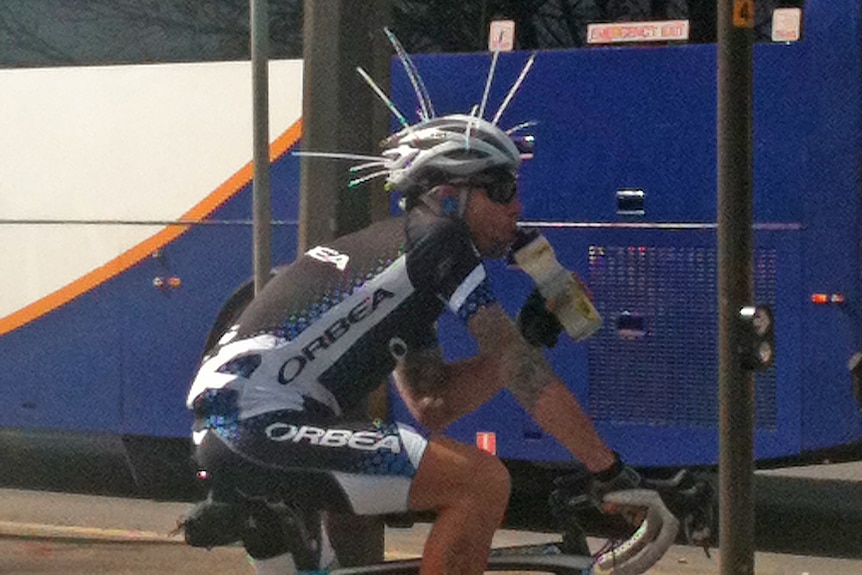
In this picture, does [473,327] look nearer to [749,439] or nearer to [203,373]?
[203,373]

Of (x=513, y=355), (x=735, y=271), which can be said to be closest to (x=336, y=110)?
(x=735, y=271)

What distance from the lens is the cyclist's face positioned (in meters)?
4.32

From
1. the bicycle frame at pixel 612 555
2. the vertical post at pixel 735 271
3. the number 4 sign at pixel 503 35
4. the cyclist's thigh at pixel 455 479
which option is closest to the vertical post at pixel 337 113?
the vertical post at pixel 735 271

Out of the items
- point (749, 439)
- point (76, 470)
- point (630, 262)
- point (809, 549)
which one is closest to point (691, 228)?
point (630, 262)

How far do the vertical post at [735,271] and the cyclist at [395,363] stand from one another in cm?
180

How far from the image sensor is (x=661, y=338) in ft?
30.7

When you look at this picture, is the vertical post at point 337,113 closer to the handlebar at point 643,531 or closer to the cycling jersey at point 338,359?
the cycling jersey at point 338,359

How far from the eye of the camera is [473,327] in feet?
13.6

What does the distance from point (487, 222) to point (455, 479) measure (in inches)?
25.7

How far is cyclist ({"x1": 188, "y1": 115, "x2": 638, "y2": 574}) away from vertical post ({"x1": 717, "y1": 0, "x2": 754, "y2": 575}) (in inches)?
70.7

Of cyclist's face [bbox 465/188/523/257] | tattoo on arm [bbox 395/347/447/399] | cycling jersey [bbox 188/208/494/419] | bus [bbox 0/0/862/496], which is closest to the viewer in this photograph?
cycling jersey [bbox 188/208/494/419]

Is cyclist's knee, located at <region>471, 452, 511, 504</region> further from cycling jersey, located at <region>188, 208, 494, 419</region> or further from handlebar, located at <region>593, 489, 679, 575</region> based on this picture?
cycling jersey, located at <region>188, 208, 494, 419</region>

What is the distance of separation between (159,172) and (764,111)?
12.0 ft

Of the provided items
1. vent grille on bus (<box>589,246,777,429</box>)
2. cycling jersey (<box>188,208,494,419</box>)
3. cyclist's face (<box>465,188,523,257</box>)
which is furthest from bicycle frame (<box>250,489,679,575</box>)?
vent grille on bus (<box>589,246,777,429</box>)
